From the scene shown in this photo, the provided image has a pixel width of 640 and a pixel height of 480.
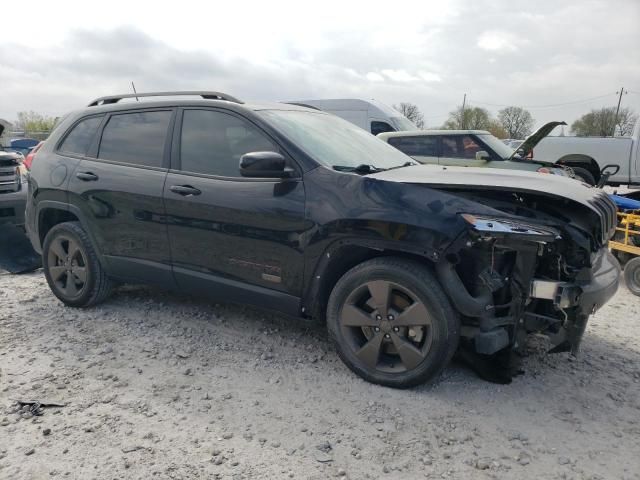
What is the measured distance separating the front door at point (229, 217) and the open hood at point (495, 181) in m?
0.70

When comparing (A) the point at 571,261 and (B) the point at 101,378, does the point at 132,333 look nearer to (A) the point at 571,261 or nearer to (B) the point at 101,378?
(B) the point at 101,378

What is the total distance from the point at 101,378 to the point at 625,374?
351cm

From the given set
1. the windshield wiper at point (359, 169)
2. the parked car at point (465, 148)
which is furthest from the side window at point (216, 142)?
the parked car at point (465, 148)

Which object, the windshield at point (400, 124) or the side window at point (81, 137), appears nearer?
the side window at point (81, 137)

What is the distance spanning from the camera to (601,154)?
40.2 ft

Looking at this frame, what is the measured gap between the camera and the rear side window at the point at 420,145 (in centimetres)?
941

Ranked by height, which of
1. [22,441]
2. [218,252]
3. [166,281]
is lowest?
[22,441]

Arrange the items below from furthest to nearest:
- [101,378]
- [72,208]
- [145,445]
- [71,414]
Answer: [72,208], [101,378], [71,414], [145,445]

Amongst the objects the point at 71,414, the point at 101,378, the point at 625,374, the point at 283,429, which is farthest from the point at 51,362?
the point at 625,374

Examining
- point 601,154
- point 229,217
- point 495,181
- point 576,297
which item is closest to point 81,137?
point 229,217

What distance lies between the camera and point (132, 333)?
4031 mm

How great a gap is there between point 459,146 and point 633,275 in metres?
4.44

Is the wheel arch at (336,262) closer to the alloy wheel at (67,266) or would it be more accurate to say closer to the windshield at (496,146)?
the alloy wheel at (67,266)

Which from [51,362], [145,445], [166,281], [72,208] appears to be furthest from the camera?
[72,208]
